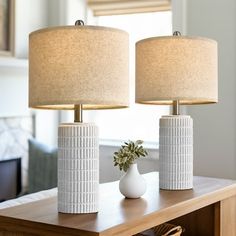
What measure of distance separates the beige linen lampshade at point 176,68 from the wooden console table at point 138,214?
370mm

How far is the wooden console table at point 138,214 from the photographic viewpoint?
4.57 feet

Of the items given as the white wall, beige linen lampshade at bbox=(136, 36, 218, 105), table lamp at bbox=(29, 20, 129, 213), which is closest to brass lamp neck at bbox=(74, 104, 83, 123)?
table lamp at bbox=(29, 20, 129, 213)

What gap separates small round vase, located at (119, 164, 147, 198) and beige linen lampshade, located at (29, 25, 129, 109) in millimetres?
359

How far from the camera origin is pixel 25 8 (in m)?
3.80

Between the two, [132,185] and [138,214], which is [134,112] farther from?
[138,214]

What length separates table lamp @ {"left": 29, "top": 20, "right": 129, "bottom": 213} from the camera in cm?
145

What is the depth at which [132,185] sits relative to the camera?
1.74 meters

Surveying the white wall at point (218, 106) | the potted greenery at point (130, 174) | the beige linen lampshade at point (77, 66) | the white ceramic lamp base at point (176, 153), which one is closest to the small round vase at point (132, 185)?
the potted greenery at point (130, 174)

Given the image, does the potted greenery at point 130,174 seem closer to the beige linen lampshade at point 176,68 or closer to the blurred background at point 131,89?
the beige linen lampshade at point 176,68

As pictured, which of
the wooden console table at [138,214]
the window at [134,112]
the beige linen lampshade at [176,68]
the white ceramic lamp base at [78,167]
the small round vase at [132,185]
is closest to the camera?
the wooden console table at [138,214]

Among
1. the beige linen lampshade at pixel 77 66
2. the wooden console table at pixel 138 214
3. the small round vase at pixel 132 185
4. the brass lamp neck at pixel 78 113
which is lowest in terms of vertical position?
the wooden console table at pixel 138 214

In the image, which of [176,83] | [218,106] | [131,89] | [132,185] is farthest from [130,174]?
[131,89]

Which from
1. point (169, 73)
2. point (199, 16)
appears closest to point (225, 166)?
point (199, 16)

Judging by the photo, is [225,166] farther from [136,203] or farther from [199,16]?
[136,203]
